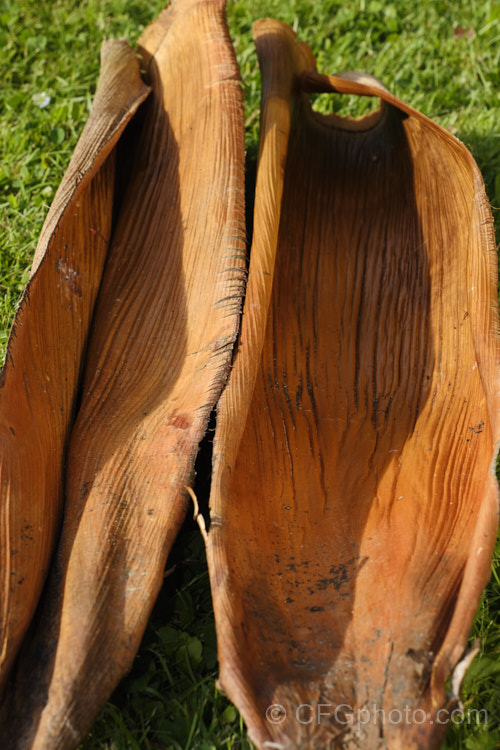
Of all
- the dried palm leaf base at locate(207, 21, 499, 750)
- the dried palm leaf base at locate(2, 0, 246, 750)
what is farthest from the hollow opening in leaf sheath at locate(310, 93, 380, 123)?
the dried palm leaf base at locate(2, 0, 246, 750)

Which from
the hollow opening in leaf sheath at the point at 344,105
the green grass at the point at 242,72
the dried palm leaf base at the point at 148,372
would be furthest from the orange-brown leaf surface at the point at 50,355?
the hollow opening in leaf sheath at the point at 344,105

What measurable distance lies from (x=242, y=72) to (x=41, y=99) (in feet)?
2.73

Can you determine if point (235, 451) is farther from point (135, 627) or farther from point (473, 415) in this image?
point (473, 415)

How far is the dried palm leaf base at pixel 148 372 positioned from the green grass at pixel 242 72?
26cm

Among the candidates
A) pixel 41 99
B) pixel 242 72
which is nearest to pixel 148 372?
pixel 41 99

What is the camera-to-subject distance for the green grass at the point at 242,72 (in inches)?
67.8

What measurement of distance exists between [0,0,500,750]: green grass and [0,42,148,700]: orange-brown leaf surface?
0.35 m

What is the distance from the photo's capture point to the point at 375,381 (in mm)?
2018

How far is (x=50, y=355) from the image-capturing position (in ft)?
5.90

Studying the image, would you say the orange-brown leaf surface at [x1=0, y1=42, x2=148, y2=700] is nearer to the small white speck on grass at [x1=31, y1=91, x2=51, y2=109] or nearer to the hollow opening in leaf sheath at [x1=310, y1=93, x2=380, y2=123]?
the small white speck on grass at [x1=31, y1=91, x2=51, y2=109]

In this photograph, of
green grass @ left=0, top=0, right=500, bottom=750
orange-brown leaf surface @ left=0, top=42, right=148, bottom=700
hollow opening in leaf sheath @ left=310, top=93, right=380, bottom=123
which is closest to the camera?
orange-brown leaf surface @ left=0, top=42, right=148, bottom=700

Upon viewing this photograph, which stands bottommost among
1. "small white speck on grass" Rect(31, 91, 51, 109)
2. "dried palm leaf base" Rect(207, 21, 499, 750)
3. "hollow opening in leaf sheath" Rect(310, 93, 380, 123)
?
"dried palm leaf base" Rect(207, 21, 499, 750)

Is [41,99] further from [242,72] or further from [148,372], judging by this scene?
[148,372]

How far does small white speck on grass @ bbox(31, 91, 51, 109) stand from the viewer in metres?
2.95
